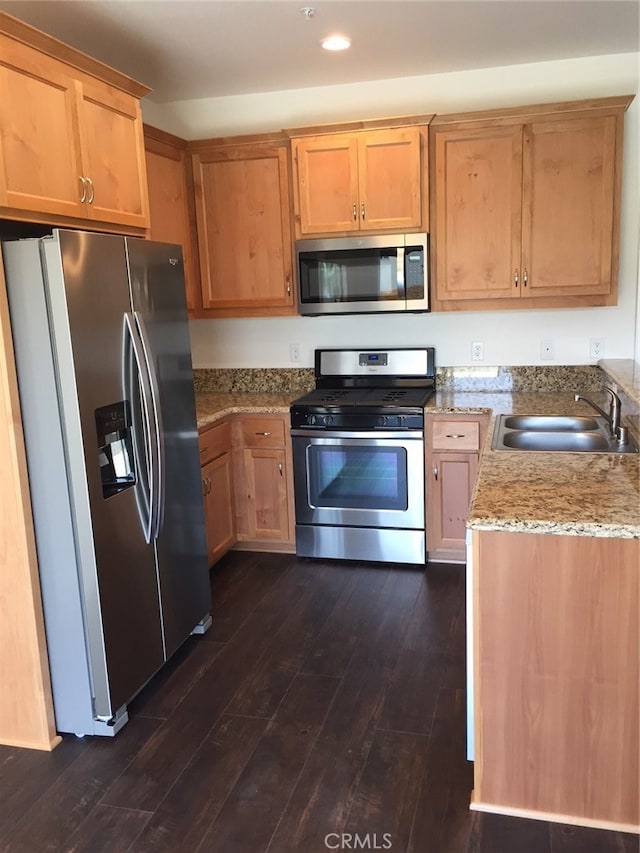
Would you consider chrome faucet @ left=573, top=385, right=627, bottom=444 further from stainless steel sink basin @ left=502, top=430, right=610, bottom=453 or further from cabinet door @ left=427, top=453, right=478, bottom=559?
cabinet door @ left=427, top=453, right=478, bottom=559

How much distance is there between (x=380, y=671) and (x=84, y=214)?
2064mm

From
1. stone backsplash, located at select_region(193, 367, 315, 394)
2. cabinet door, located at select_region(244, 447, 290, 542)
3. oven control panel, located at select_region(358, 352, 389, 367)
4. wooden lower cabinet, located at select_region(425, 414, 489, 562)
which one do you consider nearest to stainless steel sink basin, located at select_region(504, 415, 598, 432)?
wooden lower cabinet, located at select_region(425, 414, 489, 562)

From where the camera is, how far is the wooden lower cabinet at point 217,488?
3.50m

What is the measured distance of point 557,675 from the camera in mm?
1795

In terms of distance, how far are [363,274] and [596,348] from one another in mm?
1349

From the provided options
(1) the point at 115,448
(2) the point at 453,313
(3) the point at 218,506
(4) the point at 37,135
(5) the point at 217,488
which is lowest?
(3) the point at 218,506

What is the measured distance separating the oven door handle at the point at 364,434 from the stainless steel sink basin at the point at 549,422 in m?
0.55

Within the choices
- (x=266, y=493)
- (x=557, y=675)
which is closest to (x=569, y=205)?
(x=266, y=493)

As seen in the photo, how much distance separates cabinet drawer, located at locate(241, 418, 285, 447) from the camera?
3748 mm

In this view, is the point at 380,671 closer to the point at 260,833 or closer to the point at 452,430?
the point at 260,833

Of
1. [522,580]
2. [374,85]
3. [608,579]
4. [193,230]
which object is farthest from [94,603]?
[374,85]
